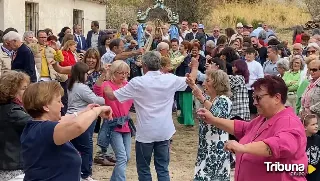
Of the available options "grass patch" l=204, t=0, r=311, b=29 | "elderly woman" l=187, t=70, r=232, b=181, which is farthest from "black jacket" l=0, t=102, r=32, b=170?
"grass patch" l=204, t=0, r=311, b=29

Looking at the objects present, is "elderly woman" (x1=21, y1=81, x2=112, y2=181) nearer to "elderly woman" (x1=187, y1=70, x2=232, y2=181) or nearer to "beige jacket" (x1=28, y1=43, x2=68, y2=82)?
"elderly woman" (x1=187, y1=70, x2=232, y2=181)

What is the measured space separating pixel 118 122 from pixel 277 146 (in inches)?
154

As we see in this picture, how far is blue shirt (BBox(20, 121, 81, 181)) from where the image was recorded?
4.14m

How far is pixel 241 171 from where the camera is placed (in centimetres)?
446

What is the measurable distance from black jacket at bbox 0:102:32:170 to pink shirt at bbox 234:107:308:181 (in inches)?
86.2

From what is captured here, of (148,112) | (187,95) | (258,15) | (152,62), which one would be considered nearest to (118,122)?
(148,112)

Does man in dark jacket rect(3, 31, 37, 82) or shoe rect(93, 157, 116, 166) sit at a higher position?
man in dark jacket rect(3, 31, 37, 82)

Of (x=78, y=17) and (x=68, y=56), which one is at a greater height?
(x=78, y=17)

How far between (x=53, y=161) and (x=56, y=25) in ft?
57.0

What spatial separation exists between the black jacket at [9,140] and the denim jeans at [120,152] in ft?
7.08

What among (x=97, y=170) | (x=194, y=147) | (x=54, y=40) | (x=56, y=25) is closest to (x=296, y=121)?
(x=97, y=170)

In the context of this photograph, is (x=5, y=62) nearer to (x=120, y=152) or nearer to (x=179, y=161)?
(x=120, y=152)

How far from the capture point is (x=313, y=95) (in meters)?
7.52

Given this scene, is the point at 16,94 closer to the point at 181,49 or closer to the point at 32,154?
the point at 32,154
